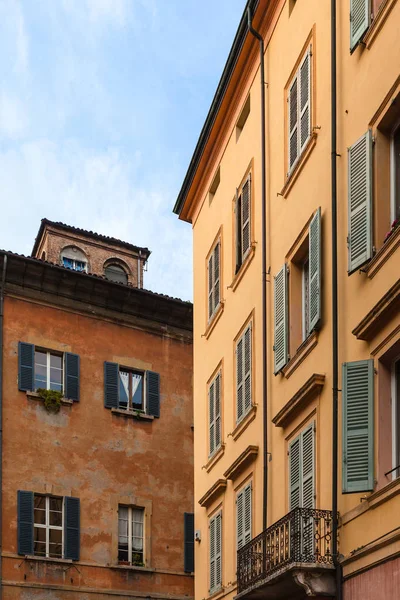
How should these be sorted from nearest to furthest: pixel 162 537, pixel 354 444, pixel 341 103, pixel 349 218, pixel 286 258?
pixel 354 444
pixel 349 218
pixel 341 103
pixel 286 258
pixel 162 537

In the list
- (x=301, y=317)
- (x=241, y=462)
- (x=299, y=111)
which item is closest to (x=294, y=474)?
(x=301, y=317)

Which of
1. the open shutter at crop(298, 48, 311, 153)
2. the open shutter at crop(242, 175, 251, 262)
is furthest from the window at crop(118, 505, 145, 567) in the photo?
the open shutter at crop(298, 48, 311, 153)

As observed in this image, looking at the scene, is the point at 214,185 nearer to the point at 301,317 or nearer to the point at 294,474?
the point at 301,317

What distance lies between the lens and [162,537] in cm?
3027

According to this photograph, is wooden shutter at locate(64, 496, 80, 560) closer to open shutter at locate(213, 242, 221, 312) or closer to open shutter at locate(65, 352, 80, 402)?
open shutter at locate(65, 352, 80, 402)

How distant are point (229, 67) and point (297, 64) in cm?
429

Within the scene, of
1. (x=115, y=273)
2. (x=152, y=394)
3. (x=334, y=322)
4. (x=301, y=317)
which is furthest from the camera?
(x=115, y=273)

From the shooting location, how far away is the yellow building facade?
13.3 m

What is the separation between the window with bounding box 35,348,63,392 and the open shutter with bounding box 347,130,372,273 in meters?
16.8

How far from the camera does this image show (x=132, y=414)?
30.9 meters

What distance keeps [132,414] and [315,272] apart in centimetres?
1606

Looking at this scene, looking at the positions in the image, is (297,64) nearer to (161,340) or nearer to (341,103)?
(341,103)

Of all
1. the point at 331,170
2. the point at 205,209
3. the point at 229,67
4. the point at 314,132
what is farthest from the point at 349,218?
the point at 205,209

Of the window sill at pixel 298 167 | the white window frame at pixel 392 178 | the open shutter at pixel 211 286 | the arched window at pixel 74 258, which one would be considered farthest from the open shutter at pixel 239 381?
the arched window at pixel 74 258
